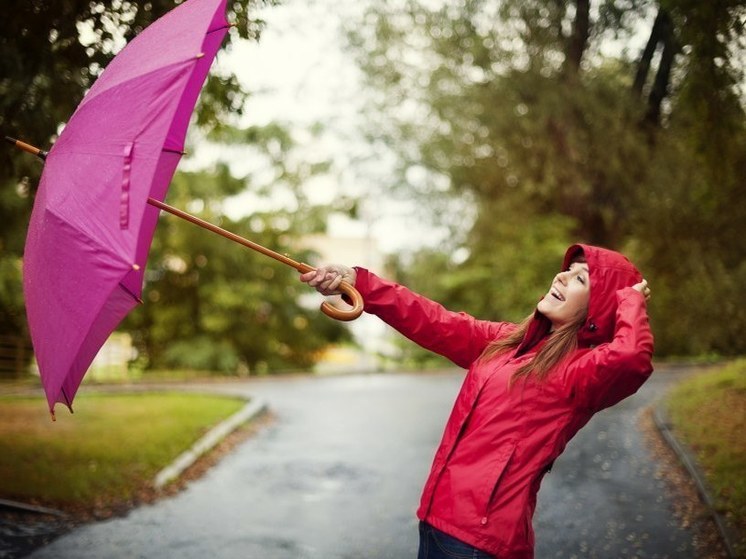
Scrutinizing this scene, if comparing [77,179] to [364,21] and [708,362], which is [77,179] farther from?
[708,362]

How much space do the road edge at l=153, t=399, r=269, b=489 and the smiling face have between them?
6261 millimetres

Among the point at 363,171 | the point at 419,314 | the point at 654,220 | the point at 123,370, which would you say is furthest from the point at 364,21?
the point at 123,370

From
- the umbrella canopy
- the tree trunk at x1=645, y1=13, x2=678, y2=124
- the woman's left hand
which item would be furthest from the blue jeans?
the tree trunk at x1=645, y1=13, x2=678, y2=124

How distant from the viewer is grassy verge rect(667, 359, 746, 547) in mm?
7465

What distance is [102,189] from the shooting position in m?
3.27

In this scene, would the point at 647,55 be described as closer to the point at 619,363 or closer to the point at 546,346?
the point at 546,346

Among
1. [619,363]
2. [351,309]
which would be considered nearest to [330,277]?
[351,309]

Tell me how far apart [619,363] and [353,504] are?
5701mm

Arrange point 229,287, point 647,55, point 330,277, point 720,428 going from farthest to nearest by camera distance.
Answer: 1. point 229,287
2. point 720,428
3. point 647,55
4. point 330,277

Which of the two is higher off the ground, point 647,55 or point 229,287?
point 647,55

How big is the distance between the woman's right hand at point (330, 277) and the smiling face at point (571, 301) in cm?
78

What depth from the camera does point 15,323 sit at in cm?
2117

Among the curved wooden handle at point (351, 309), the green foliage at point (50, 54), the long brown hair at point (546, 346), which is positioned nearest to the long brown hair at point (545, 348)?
the long brown hair at point (546, 346)

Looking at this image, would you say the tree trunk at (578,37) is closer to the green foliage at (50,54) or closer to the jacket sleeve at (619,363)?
the green foliage at (50,54)
